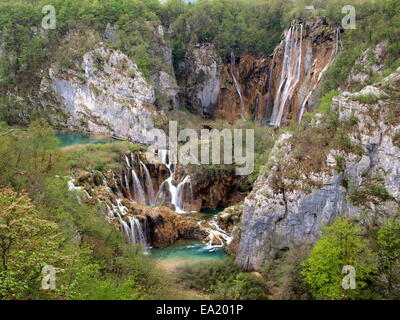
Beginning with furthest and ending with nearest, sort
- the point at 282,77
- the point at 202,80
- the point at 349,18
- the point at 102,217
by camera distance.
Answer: the point at 202,80, the point at 282,77, the point at 349,18, the point at 102,217

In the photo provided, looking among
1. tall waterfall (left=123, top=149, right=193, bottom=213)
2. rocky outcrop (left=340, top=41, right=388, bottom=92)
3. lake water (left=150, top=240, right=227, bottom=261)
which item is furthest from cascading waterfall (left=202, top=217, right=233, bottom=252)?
rocky outcrop (left=340, top=41, right=388, bottom=92)

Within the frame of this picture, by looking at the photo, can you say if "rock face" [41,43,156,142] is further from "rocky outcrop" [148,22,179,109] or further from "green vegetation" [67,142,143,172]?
"green vegetation" [67,142,143,172]

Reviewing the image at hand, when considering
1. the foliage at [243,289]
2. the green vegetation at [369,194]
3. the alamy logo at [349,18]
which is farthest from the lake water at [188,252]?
the alamy logo at [349,18]

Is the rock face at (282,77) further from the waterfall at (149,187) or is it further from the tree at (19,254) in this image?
the tree at (19,254)

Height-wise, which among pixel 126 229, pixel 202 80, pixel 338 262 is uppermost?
pixel 202 80

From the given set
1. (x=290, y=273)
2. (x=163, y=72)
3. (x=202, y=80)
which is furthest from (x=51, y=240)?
(x=202, y=80)

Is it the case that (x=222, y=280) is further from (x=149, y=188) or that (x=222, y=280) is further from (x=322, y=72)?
(x=322, y=72)
